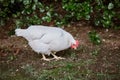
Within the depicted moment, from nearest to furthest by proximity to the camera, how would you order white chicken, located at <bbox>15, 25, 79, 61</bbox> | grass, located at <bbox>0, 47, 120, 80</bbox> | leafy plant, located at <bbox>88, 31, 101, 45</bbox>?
grass, located at <bbox>0, 47, 120, 80</bbox>
white chicken, located at <bbox>15, 25, 79, 61</bbox>
leafy plant, located at <bbox>88, 31, 101, 45</bbox>

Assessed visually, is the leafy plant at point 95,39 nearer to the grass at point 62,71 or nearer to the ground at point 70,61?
the ground at point 70,61

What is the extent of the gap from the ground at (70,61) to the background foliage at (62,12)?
253 millimetres

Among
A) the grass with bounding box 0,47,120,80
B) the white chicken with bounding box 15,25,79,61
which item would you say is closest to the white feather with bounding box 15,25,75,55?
the white chicken with bounding box 15,25,79,61

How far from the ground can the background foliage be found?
0.83ft

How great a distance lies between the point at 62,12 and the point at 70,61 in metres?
1.62

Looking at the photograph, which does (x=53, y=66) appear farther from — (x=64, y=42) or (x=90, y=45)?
(x=90, y=45)

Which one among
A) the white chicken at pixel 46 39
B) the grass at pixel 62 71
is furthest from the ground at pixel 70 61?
the white chicken at pixel 46 39

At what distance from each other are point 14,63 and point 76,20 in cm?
156

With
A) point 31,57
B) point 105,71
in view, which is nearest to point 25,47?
point 31,57

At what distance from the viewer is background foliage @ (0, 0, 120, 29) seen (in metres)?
6.39

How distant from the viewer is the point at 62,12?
7109mm

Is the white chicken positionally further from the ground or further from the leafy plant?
the leafy plant

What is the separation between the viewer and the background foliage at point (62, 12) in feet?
21.0

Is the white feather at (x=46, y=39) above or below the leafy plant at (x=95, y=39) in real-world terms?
above
